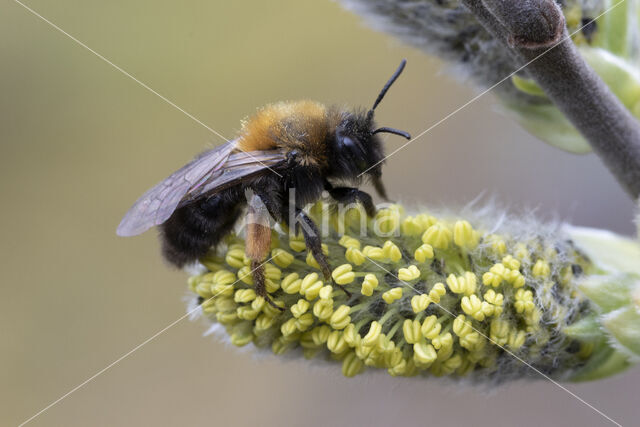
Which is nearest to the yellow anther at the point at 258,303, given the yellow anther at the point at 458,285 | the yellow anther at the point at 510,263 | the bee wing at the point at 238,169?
the bee wing at the point at 238,169

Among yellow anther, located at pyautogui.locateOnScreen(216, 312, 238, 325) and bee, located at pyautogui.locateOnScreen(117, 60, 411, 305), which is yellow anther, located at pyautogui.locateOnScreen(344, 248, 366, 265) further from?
yellow anther, located at pyautogui.locateOnScreen(216, 312, 238, 325)

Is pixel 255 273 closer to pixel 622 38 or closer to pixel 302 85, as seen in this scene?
pixel 622 38

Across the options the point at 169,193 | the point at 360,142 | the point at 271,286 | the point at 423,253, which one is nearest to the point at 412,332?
the point at 423,253

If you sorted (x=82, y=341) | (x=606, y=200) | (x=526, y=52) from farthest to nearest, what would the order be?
(x=82, y=341), (x=606, y=200), (x=526, y=52)

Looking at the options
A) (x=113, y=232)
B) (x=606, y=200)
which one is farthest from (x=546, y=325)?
(x=113, y=232)

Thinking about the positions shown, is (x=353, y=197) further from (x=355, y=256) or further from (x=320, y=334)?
(x=320, y=334)
